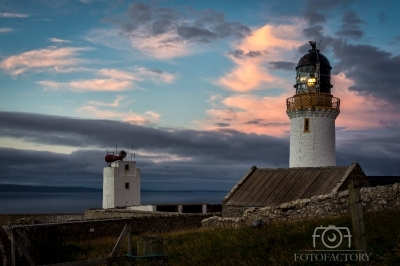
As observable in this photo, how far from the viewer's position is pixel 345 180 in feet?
59.0

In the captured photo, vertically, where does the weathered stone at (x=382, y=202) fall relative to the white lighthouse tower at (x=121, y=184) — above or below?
below

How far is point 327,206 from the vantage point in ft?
46.4

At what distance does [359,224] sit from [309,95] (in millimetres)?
21551

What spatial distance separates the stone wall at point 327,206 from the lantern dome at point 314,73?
14272mm

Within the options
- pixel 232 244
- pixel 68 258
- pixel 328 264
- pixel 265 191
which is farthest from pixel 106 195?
pixel 328 264

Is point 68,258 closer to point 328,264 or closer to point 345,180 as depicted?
point 328,264

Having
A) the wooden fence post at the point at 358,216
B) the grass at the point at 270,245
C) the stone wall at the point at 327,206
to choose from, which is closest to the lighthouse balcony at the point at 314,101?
the stone wall at the point at 327,206

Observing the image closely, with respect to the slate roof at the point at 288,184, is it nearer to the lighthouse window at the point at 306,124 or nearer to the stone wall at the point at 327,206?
the stone wall at the point at 327,206

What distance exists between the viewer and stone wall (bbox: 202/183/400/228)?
12.9m

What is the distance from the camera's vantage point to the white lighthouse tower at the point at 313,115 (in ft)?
89.8

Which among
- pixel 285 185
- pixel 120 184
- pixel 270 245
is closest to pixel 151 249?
pixel 270 245

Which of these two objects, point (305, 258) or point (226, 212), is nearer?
point (305, 258)

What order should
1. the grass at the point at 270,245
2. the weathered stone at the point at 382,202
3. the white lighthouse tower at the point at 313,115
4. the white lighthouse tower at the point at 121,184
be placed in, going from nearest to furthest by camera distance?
the grass at the point at 270,245
the weathered stone at the point at 382,202
the white lighthouse tower at the point at 313,115
the white lighthouse tower at the point at 121,184

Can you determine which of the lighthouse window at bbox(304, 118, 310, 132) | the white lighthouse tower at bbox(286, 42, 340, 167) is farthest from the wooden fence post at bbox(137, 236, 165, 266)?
the lighthouse window at bbox(304, 118, 310, 132)
